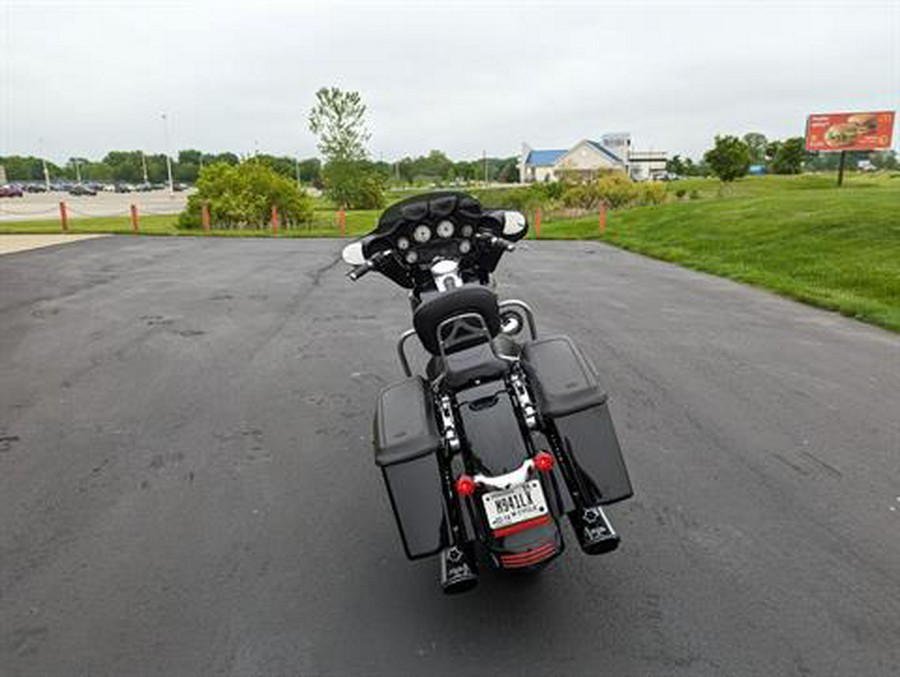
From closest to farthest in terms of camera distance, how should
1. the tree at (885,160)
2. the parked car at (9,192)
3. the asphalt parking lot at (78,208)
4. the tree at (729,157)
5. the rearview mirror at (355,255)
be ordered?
the rearview mirror at (355,255) → the asphalt parking lot at (78,208) → the tree at (729,157) → the parked car at (9,192) → the tree at (885,160)

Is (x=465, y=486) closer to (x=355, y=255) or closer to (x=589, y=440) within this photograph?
(x=589, y=440)

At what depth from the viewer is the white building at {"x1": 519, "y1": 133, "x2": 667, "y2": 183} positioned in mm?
87875

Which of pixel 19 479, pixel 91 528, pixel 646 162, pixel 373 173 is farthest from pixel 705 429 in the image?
pixel 646 162

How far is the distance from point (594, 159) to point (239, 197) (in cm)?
7455

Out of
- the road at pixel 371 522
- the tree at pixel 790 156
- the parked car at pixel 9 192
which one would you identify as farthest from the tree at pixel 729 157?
the parked car at pixel 9 192

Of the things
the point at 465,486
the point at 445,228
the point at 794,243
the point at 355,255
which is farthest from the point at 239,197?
the point at 465,486

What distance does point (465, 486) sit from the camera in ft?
6.89

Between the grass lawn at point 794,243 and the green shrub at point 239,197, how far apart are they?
11673 mm

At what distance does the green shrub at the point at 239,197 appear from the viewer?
2386 centimetres

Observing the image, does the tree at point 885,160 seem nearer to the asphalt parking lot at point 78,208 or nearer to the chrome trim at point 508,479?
the asphalt parking lot at point 78,208

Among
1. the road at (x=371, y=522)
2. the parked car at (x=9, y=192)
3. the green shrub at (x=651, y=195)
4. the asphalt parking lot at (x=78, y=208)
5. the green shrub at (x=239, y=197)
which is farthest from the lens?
the parked car at (x=9, y=192)

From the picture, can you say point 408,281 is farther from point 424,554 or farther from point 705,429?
point 705,429

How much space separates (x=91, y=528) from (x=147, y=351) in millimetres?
3500

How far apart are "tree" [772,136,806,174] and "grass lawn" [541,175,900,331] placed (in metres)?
42.7
